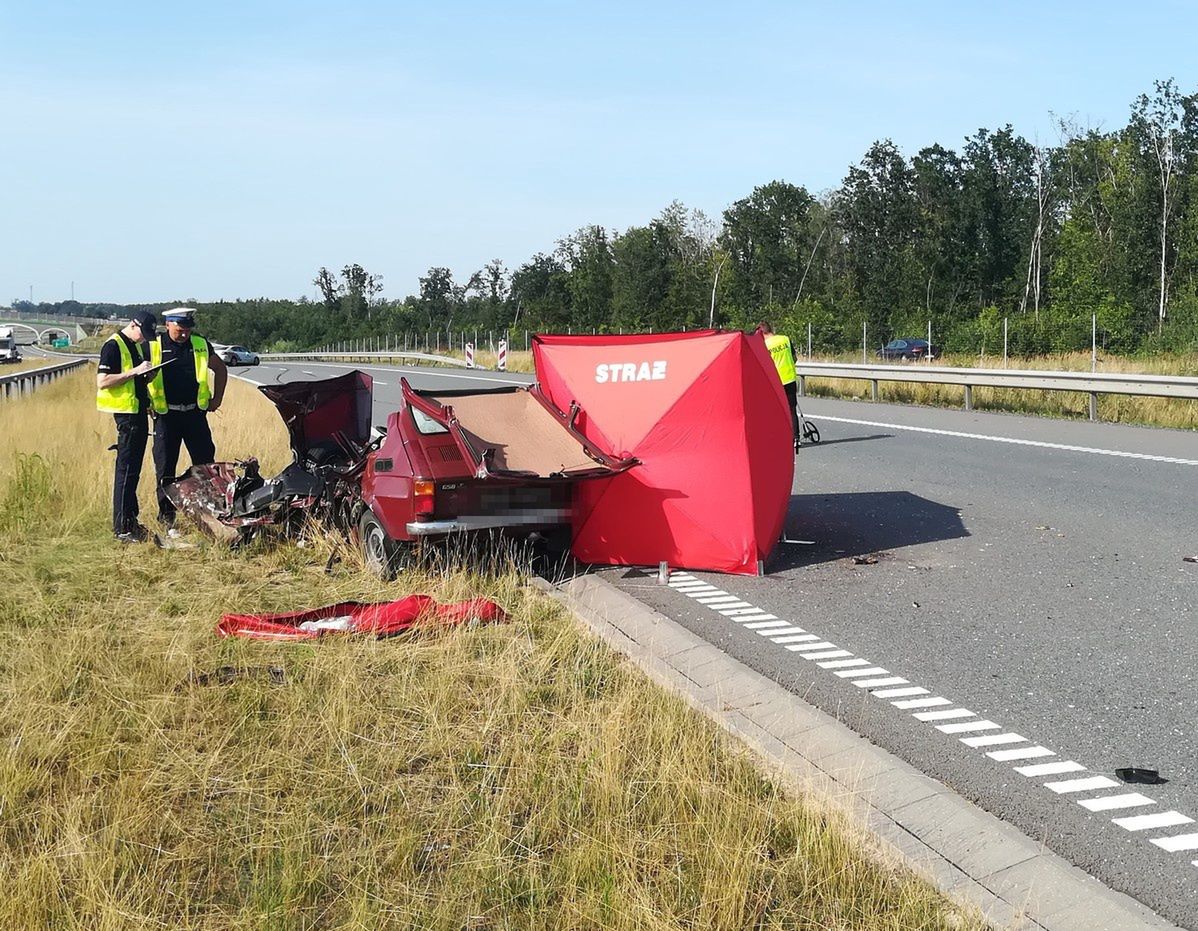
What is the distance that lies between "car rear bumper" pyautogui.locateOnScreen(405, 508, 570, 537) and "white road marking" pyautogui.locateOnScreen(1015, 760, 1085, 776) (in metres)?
4.03

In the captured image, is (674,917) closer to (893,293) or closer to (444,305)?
(893,293)

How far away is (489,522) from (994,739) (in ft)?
12.4

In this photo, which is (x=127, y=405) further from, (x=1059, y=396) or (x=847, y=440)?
(x=1059, y=396)

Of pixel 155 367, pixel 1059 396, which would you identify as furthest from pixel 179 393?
pixel 1059 396

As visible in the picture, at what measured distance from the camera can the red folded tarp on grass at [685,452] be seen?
838cm

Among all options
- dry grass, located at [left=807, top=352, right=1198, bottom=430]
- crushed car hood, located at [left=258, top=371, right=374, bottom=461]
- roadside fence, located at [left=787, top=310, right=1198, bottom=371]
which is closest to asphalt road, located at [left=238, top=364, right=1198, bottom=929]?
crushed car hood, located at [left=258, top=371, right=374, bottom=461]

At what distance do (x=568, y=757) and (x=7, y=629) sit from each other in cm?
358

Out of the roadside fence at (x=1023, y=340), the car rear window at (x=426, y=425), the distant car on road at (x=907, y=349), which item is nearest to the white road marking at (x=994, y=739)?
the car rear window at (x=426, y=425)

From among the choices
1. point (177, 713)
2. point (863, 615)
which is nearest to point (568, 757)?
point (177, 713)

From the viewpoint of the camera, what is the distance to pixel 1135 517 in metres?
10.3

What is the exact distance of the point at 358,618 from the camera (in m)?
6.83

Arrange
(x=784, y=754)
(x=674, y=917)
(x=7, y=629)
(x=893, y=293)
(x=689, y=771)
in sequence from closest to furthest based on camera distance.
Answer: (x=674, y=917)
(x=689, y=771)
(x=784, y=754)
(x=7, y=629)
(x=893, y=293)

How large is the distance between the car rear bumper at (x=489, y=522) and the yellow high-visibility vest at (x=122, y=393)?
11.0 feet

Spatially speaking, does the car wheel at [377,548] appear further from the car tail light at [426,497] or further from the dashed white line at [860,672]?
the dashed white line at [860,672]
